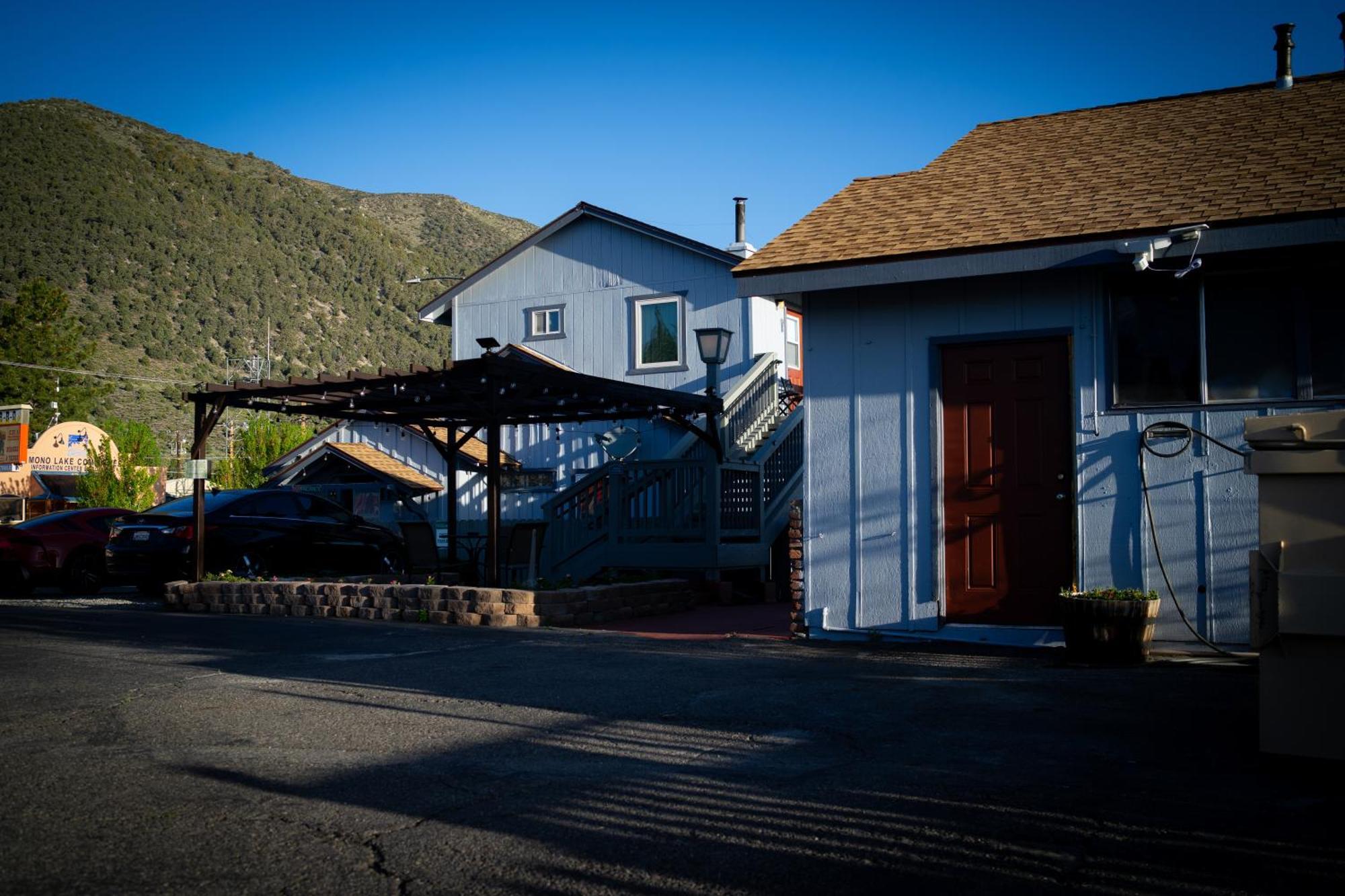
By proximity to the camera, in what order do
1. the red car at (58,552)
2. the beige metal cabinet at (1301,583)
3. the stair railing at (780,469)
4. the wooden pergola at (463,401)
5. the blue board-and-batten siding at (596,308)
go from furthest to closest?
the blue board-and-batten siding at (596,308)
the red car at (58,552)
the stair railing at (780,469)
the wooden pergola at (463,401)
the beige metal cabinet at (1301,583)

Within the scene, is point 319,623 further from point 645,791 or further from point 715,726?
point 645,791

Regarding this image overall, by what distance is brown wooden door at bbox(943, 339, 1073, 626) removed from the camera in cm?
1047

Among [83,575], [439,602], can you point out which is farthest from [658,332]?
[439,602]

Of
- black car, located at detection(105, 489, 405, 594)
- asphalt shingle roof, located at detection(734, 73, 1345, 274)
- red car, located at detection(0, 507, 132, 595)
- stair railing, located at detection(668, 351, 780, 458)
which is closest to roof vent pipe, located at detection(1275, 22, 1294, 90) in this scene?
asphalt shingle roof, located at detection(734, 73, 1345, 274)

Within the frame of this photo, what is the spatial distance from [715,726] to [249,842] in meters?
2.96

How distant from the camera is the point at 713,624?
13.3 meters

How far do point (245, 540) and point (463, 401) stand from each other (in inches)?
159

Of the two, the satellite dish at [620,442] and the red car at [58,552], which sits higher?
the satellite dish at [620,442]

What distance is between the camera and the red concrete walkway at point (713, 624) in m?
12.0

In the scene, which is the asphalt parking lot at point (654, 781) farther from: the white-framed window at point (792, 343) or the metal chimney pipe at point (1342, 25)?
the white-framed window at point (792, 343)

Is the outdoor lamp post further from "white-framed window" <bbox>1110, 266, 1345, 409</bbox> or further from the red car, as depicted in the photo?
the red car

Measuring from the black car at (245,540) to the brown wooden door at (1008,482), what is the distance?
347 inches

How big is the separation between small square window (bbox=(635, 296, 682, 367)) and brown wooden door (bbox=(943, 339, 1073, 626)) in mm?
13461

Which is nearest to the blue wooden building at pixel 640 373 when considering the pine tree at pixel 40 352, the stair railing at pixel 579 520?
the stair railing at pixel 579 520
